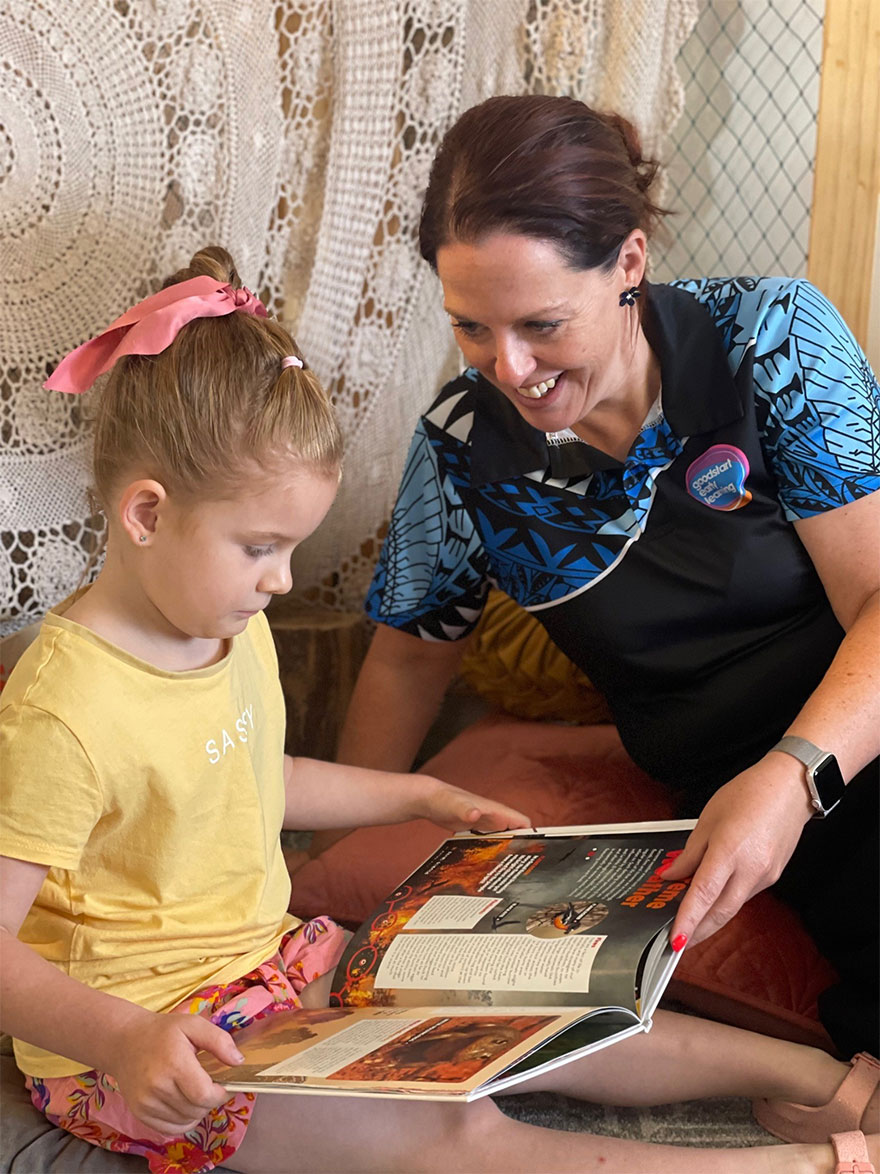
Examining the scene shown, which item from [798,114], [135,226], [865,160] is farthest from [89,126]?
[798,114]

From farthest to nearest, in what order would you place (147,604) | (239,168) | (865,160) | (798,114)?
(798,114) < (865,160) < (239,168) < (147,604)

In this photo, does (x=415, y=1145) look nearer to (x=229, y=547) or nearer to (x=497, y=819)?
(x=497, y=819)

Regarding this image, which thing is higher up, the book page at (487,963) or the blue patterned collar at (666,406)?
the blue patterned collar at (666,406)

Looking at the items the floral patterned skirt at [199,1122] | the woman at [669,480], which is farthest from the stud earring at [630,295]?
the floral patterned skirt at [199,1122]

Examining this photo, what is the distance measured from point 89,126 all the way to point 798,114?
1.07 metres

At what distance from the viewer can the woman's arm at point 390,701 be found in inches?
58.7

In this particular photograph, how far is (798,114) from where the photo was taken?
1.78 m

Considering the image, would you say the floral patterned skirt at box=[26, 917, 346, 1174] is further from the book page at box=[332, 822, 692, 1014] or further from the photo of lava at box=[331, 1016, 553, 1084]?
the photo of lava at box=[331, 1016, 553, 1084]

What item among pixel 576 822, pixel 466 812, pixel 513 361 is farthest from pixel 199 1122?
pixel 513 361

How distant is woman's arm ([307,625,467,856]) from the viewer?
1.49 m

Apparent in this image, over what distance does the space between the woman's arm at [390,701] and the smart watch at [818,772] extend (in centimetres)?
57

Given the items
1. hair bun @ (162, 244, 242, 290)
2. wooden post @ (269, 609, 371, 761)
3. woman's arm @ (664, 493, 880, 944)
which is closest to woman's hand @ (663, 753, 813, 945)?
woman's arm @ (664, 493, 880, 944)

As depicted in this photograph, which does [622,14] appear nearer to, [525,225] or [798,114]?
[798,114]

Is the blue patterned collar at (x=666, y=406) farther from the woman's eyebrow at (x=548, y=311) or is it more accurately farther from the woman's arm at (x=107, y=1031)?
the woman's arm at (x=107, y=1031)
